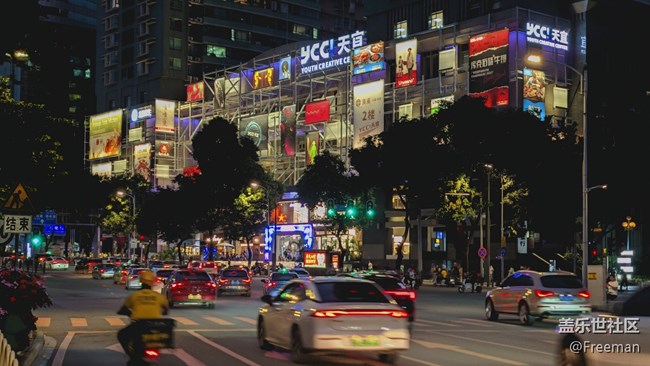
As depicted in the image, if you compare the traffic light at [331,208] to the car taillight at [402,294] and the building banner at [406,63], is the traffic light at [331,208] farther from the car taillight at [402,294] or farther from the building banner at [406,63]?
the car taillight at [402,294]

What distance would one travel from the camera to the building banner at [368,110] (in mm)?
81688

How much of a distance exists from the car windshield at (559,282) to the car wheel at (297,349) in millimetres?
12608

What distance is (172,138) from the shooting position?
12244 cm

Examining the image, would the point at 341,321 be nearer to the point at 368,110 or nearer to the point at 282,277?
the point at 282,277

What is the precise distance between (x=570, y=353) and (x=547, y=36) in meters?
66.1

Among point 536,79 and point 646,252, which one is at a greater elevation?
point 536,79

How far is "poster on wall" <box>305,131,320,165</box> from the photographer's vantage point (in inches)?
3669

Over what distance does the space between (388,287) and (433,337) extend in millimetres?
5605

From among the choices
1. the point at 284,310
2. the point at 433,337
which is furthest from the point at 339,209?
the point at 284,310

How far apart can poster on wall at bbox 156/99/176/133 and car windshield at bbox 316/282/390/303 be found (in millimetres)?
104076

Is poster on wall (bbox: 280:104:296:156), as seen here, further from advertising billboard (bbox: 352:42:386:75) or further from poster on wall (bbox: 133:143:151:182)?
poster on wall (bbox: 133:143:151:182)

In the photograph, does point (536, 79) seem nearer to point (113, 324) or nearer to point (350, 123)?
point (350, 123)

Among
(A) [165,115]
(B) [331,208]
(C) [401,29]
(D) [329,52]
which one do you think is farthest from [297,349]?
(A) [165,115]

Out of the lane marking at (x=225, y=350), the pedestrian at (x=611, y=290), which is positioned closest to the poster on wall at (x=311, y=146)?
the pedestrian at (x=611, y=290)
